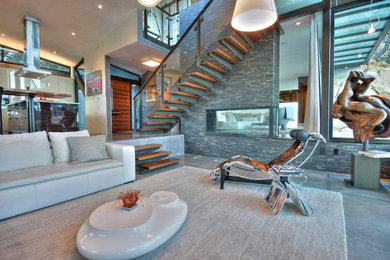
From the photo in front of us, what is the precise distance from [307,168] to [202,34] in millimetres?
3847

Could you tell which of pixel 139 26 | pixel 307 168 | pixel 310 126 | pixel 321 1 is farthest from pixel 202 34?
pixel 307 168

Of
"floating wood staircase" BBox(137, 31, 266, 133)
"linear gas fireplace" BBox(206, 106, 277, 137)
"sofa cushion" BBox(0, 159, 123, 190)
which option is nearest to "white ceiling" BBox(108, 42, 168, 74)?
"floating wood staircase" BBox(137, 31, 266, 133)

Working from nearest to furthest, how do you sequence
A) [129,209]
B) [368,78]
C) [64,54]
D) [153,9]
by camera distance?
[129,209] < [368,78] < [153,9] < [64,54]

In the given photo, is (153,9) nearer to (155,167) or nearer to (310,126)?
(155,167)

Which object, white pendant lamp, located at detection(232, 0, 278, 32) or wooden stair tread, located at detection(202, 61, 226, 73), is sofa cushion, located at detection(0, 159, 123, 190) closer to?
white pendant lamp, located at detection(232, 0, 278, 32)

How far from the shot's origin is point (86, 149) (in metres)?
2.87

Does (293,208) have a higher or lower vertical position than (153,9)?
lower

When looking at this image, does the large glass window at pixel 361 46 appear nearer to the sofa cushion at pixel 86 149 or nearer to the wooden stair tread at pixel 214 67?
the wooden stair tread at pixel 214 67

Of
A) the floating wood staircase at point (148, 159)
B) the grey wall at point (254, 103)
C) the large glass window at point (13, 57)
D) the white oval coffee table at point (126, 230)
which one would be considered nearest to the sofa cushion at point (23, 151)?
the floating wood staircase at point (148, 159)

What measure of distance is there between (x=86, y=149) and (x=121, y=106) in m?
5.83

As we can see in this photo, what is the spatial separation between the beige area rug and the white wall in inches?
182

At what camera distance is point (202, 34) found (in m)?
4.46

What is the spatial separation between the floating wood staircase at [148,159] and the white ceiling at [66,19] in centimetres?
411

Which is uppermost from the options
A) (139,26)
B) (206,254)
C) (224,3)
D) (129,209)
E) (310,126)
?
(224,3)
